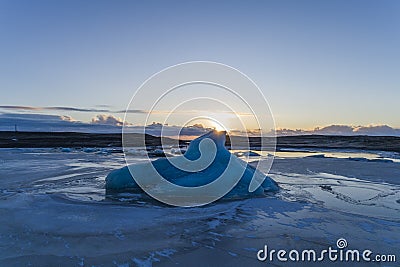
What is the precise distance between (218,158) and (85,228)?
3854 mm

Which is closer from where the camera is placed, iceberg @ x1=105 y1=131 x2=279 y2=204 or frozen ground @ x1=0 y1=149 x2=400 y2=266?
frozen ground @ x1=0 y1=149 x2=400 y2=266

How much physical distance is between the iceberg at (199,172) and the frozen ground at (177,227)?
38cm

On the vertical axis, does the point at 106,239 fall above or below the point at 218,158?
below

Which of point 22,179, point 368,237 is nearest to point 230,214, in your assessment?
point 368,237

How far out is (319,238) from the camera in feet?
12.5

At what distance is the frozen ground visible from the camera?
10.3 ft

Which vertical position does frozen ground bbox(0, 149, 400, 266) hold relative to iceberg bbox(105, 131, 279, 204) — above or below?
below

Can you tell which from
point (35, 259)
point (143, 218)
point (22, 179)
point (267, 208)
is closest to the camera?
point (35, 259)

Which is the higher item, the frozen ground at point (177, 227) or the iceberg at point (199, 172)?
the iceberg at point (199, 172)

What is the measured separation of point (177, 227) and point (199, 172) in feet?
9.43

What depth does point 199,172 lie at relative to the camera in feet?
22.8

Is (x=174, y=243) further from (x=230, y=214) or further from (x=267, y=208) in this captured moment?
(x=267, y=208)

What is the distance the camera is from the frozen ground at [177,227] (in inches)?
124

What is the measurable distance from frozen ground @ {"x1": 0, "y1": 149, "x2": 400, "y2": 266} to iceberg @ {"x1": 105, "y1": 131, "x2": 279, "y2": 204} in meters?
0.38
